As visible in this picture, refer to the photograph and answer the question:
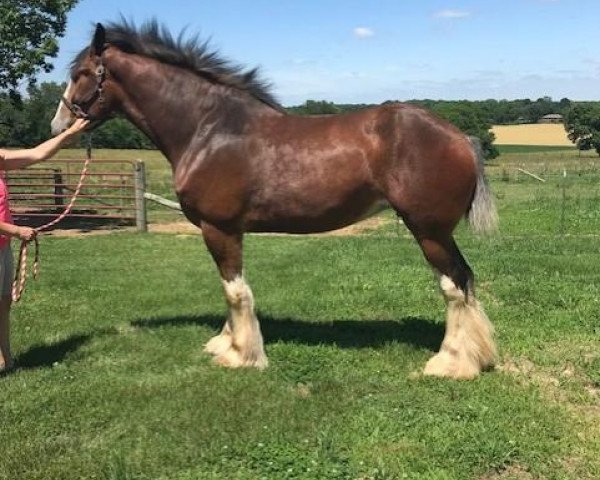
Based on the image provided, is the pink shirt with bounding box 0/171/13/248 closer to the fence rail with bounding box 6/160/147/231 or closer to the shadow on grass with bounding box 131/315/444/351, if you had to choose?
the shadow on grass with bounding box 131/315/444/351

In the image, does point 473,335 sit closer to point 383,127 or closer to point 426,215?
point 426,215

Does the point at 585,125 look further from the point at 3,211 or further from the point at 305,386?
the point at 3,211

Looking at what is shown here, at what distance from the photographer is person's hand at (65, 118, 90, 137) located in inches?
200

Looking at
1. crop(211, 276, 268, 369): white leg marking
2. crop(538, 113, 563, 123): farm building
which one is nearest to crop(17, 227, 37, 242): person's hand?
crop(211, 276, 268, 369): white leg marking

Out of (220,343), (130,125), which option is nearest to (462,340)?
(220,343)

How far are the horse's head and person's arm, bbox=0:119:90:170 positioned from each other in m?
0.16

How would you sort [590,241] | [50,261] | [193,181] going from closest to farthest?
[193,181]
[50,261]
[590,241]

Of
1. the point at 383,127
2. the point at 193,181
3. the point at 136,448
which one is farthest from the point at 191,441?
the point at 383,127

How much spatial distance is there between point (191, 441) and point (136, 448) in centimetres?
31

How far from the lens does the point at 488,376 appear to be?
466cm

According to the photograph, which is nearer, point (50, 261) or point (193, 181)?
point (193, 181)

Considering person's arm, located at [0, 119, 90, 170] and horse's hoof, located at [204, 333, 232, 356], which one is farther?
horse's hoof, located at [204, 333, 232, 356]

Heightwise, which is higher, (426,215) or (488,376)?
(426,215)

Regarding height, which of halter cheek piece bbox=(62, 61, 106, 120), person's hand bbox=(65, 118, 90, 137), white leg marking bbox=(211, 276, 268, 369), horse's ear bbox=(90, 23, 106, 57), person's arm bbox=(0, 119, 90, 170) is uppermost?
horse's ear bbox=(90, 23, 106, 57)
